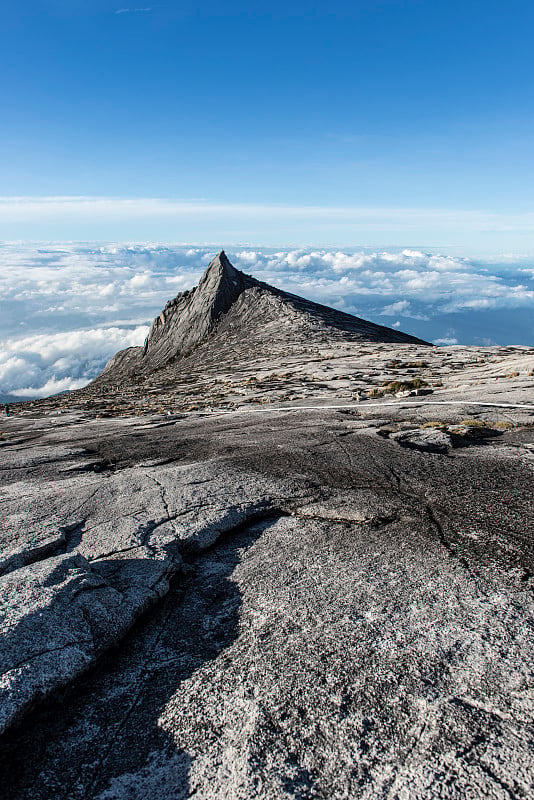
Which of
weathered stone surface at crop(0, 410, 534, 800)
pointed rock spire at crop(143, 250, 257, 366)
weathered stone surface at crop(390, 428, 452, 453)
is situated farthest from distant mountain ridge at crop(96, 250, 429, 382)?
weathered stone surface at crop(0, 410, 534, 800)

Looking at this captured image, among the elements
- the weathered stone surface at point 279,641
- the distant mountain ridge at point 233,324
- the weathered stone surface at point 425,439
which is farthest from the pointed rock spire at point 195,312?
the weathered stone surface at point 279,641

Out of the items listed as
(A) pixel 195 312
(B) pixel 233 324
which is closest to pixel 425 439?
(B) pixel 233 324

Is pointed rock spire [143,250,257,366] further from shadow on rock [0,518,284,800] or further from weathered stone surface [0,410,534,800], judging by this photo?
shadow on rock [0,518,284,800]

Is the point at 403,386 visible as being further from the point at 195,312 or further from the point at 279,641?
the point at 195,312

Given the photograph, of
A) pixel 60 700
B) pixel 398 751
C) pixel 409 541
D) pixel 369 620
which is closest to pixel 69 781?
pixel 60 700

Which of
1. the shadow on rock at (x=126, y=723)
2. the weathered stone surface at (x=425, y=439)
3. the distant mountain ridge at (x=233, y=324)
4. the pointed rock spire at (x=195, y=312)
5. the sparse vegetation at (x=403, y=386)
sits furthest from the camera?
the pointed rock spire at (x=195, y=312)

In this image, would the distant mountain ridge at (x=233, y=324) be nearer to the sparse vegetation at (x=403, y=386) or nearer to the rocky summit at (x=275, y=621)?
the sparse vegetation at (x=403, y=386)

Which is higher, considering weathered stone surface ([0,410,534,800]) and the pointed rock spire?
weathered stone surface ([0,410,534,800])
